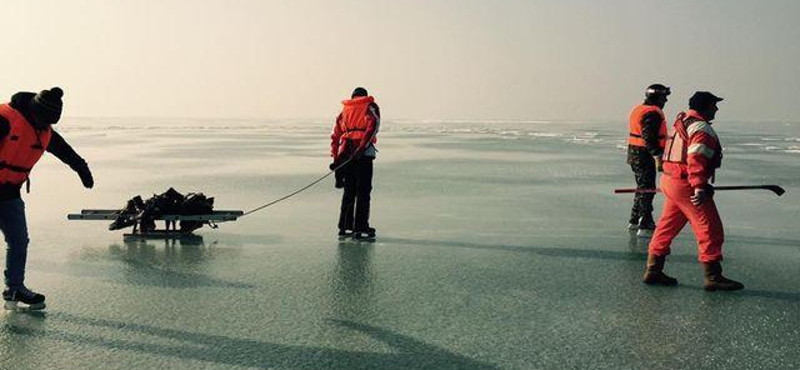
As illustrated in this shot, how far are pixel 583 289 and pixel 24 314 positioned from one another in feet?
14.1

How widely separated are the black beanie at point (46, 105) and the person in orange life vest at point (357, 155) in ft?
11.8

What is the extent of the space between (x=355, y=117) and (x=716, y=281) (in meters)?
4.32

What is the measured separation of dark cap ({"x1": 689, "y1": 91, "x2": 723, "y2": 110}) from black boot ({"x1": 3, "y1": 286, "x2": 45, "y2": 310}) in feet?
17.7

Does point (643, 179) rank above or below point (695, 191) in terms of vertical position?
below

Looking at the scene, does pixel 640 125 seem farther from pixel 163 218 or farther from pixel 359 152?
pixel 163 218

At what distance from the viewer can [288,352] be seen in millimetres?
3736

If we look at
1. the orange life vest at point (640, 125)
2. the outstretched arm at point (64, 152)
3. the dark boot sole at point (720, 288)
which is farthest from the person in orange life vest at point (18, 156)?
the orange life vest at point (640, 125)

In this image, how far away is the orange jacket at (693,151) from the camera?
5105mm

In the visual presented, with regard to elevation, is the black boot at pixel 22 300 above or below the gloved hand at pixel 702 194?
below

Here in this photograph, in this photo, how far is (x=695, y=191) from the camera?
511 centimetres

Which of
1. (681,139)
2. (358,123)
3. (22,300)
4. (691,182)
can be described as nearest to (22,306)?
(22,300)

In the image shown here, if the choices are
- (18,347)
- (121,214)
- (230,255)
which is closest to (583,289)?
(230,255)

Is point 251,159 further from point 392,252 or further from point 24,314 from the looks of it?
point 24,314

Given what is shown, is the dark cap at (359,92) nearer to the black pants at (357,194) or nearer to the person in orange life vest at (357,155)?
the person in orange life vest at (357,155)
